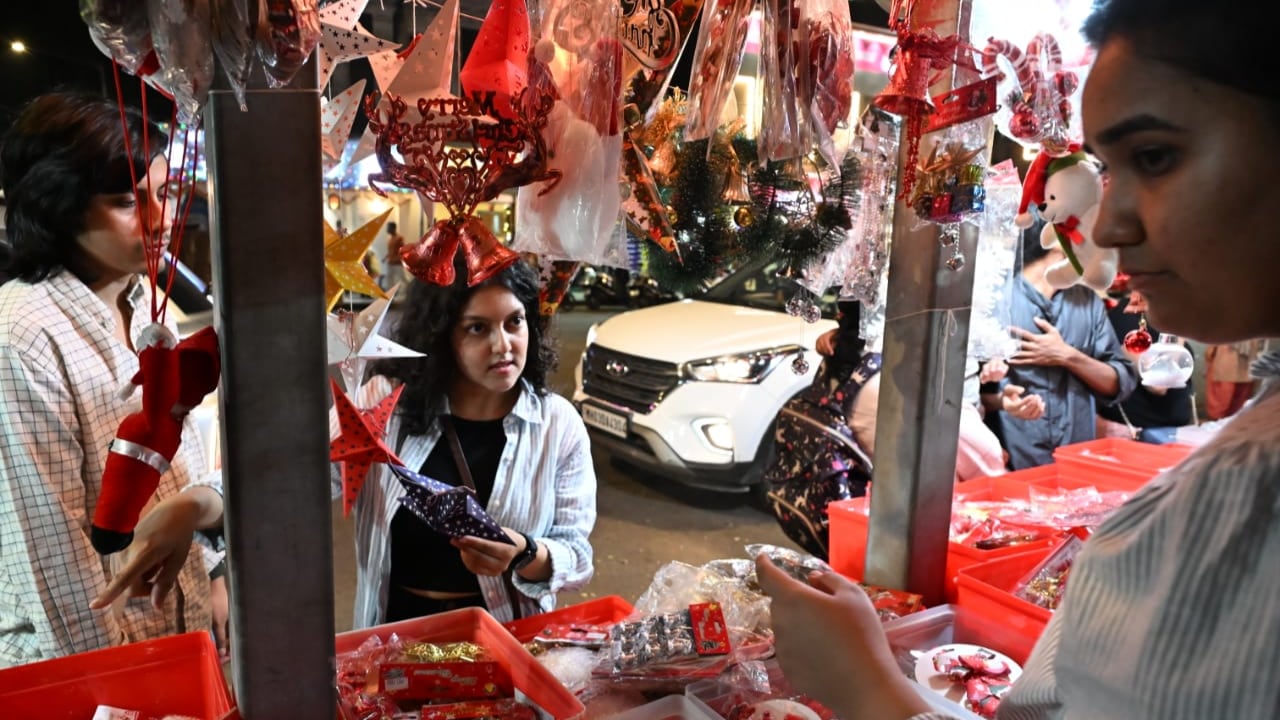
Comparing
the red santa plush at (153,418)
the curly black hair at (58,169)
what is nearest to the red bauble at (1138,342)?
the red santa plush at (153,418)

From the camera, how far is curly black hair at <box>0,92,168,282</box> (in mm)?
1566

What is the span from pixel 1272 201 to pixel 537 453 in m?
1.64

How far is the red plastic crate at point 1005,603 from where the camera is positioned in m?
1.40

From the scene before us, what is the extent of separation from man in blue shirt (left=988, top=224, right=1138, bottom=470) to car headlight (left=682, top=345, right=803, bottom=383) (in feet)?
5.06

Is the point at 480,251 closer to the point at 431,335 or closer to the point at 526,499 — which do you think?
the point at 431,335

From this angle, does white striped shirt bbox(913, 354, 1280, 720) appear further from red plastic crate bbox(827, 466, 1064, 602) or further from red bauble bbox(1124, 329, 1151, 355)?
red bauble bbox(1124, 329, 1151, 355)

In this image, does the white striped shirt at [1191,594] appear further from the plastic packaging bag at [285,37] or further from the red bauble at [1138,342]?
the red bauble at [1138,342]

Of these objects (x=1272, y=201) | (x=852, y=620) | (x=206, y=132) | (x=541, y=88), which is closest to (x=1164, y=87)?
(x=1272, y=201)

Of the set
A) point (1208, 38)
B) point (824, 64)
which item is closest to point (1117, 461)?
point (824, 64)

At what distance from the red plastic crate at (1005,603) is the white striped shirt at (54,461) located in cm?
166

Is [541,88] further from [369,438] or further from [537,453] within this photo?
[537,453]

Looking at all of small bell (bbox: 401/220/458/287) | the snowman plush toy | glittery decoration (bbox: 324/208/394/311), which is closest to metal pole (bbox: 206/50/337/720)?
small bell (bbox: 401/220/458/287)

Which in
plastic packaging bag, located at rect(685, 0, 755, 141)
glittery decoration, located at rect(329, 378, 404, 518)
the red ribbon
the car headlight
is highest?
plastic packaging bag, located at rect(685, 0, 755, 141)

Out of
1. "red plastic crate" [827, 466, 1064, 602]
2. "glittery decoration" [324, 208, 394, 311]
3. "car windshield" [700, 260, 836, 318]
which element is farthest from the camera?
"car windshield" [700, 260, 836, 318]
